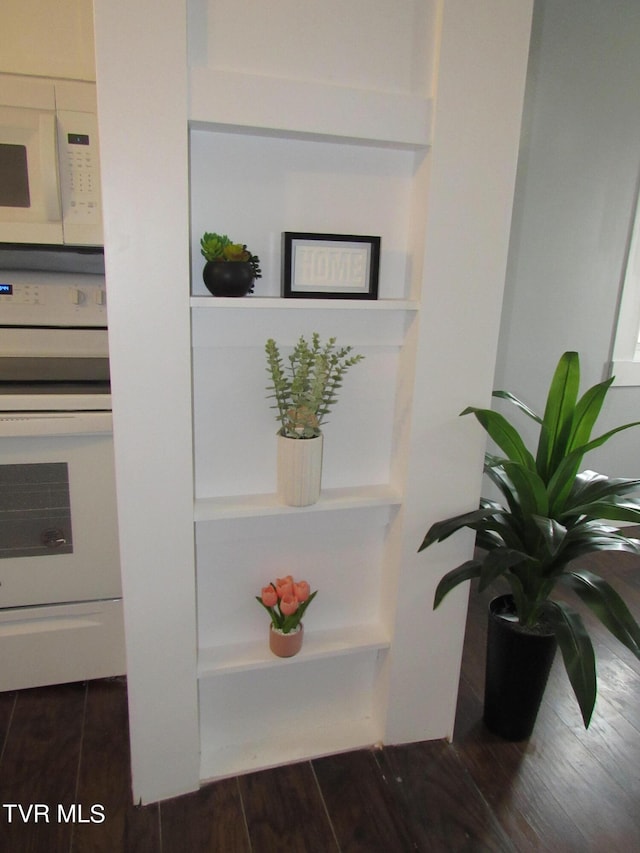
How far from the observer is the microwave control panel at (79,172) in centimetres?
165

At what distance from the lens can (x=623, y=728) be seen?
1895 mm

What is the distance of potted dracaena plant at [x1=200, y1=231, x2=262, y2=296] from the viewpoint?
4.34 feet

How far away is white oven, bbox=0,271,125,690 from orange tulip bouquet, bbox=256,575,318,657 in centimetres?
59


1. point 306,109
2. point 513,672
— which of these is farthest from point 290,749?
point 306,109

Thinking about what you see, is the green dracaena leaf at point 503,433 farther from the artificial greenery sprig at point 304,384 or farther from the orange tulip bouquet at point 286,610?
the orange tulip bouquet at point 286,610

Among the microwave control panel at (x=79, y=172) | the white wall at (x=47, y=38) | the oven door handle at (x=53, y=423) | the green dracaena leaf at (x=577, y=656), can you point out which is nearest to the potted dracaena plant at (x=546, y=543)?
the green dracaena leaf at (x=577, y=656)

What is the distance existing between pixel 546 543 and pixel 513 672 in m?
0.55

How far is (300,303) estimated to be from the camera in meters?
1.38

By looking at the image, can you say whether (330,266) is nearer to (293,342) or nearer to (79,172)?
(293,342)

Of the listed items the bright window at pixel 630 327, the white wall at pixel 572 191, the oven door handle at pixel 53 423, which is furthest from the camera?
the bright window at pixel 630 327

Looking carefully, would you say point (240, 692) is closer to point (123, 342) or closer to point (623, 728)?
point (123, 342)

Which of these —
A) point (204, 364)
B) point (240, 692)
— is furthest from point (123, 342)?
point (240, 692)

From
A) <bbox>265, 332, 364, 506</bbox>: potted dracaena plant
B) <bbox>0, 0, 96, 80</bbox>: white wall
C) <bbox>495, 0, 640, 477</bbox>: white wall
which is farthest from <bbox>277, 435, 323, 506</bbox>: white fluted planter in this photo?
<bbox>495, 0, 640, 477</bbox>: white wall

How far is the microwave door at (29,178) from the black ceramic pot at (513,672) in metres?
1.69
